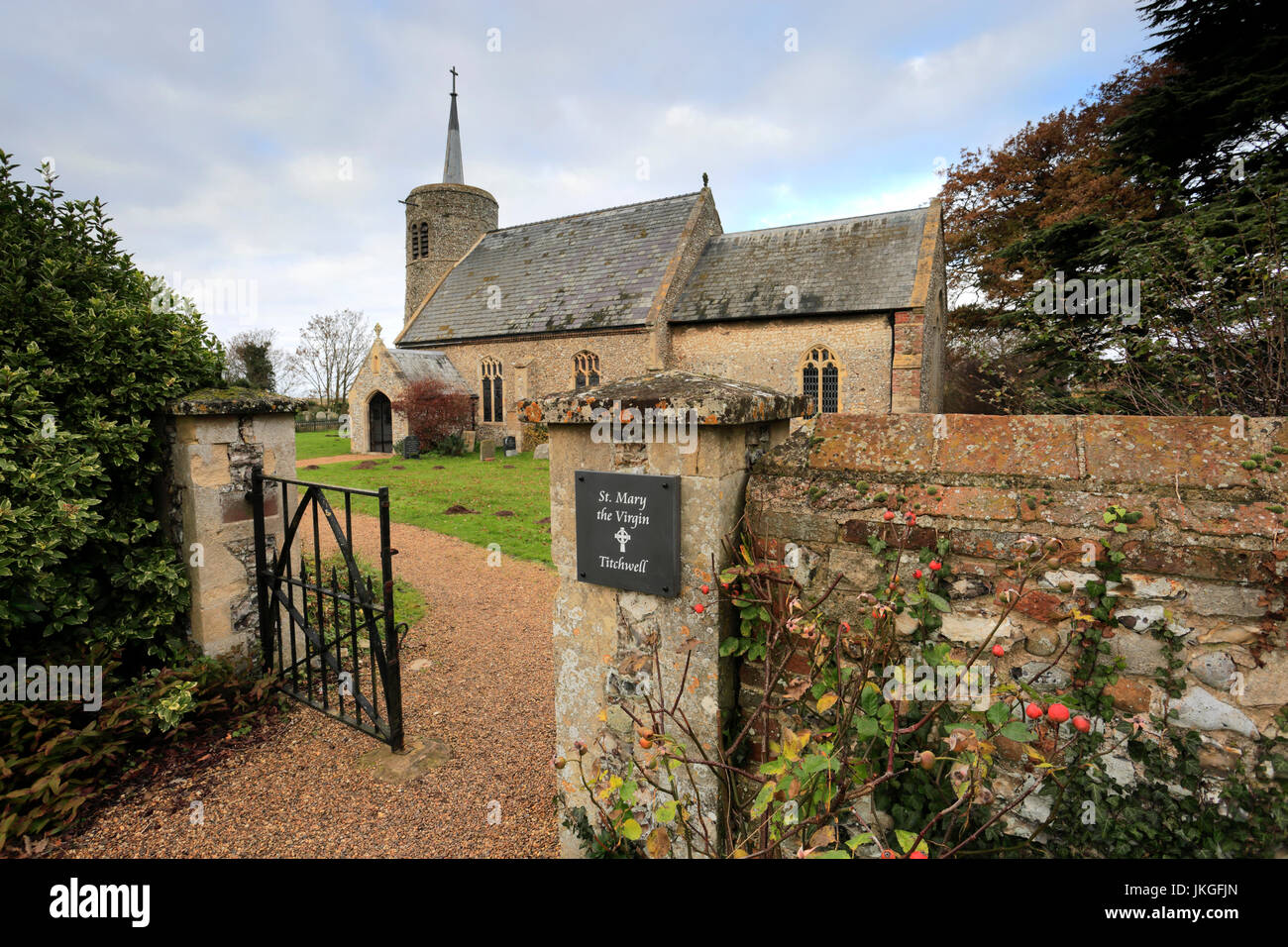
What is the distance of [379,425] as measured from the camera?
24.6 m

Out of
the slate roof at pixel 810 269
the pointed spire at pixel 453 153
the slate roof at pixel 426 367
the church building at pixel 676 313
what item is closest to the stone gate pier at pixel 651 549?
the church building at pixel 676 313

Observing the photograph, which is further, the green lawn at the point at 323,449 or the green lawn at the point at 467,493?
the green lawn at the point at 323,449

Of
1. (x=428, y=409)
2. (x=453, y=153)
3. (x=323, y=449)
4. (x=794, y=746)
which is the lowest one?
(x=794, y=746)

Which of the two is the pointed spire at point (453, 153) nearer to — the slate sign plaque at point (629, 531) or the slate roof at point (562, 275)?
the slate roof at point (562, 275)

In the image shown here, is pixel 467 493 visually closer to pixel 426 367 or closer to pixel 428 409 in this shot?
pixel 428 409

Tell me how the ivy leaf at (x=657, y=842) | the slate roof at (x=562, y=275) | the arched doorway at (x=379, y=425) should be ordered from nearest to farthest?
the ivy leaf at (x=657, y=842) → the slate roof at (x=562, y=275) → the arched doorway at (x=379, y=425)

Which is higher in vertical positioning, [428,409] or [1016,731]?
[428,409]

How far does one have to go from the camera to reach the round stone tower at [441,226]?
2947 cm

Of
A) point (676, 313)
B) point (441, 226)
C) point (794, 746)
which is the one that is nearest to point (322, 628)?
point (794, 746)

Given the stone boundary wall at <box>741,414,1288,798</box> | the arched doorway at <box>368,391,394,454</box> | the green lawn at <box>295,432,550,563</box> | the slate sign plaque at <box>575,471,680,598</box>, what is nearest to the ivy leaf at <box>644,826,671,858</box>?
the stone boundary wall at <box>741,414,1288,798</box>

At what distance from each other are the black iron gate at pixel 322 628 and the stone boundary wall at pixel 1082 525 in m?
2.56

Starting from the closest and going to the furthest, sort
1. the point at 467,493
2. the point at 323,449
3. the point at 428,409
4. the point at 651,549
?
the point at 651,549 < the point at 467,493 < the point at 428,409 < the point at 323,449

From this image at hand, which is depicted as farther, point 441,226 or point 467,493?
point 441,226

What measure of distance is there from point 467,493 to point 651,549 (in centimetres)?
1223
